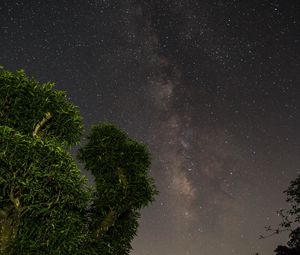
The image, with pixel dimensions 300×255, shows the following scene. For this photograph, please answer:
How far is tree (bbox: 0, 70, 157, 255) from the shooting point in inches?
629

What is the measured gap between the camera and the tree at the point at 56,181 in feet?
52.4

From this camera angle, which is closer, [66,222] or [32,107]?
[66,222]

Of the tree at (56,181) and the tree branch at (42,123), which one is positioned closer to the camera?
the tree at (56,181)

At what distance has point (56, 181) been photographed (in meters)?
16.5

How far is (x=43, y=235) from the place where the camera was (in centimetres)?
1720

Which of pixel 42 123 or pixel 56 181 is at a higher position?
pixel 42 123

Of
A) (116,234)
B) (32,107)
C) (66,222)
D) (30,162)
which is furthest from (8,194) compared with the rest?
(116,234)

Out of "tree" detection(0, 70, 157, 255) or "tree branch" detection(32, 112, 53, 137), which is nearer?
"tree" detection(0, 70, 157, 255)

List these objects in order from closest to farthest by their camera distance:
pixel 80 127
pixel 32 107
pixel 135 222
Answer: pixel 32 107
pixel 80 127
pixel 135 222

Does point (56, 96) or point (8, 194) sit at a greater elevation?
point (56, 96)

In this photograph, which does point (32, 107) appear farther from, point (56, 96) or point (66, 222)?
point (66, 222)

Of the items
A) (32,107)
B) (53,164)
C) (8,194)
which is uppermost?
(32,107)

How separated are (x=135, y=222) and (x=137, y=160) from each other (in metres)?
3.68

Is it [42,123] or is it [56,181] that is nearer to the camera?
[56,181]
